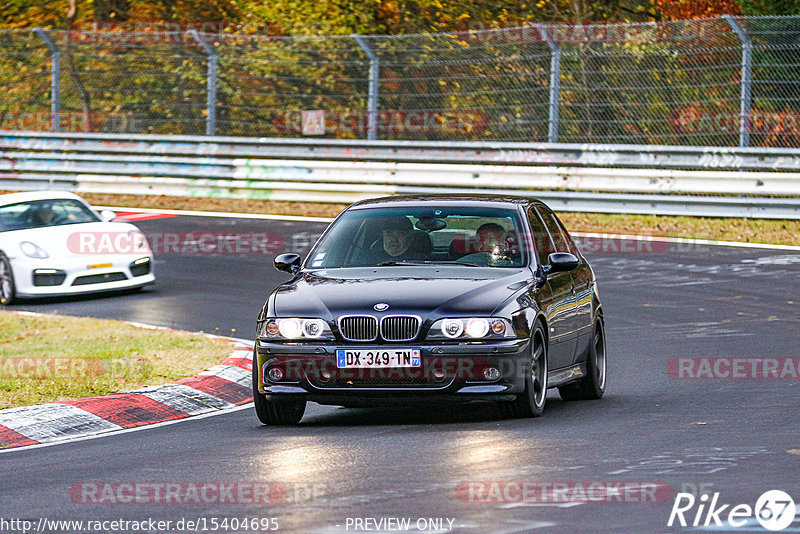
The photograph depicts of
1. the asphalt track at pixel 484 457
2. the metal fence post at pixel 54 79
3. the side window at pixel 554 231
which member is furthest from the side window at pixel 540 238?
the metal fence post at pixel 54 79

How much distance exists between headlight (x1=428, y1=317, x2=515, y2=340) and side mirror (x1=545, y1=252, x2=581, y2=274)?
1153mm

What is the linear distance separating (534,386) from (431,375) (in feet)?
2.52

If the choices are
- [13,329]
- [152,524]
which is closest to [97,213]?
[13,329]

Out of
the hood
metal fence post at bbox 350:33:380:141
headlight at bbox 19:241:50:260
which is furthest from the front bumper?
metal fence post at bbox 350:33:380:141

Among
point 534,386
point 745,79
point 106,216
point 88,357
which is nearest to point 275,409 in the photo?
point 534,386

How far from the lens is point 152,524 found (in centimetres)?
635

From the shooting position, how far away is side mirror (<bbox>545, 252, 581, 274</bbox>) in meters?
9.88

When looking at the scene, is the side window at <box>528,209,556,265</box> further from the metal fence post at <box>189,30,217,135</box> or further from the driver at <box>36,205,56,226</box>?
the metal fence post at <box>189,30,217,135</box>

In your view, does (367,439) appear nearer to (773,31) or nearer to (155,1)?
(773,31)

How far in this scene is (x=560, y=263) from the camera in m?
9.90

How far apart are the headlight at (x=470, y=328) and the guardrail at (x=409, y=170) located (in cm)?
1284

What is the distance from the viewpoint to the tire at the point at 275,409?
365 inches

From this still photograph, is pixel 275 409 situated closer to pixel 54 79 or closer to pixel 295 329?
pixel 295 329

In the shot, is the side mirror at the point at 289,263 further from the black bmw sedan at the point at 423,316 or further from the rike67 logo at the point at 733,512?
the rike67 logo at the point at 733,512
